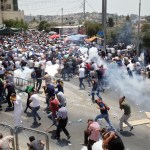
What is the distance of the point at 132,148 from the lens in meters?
11.7

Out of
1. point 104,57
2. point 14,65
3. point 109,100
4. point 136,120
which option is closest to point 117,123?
point 136,120

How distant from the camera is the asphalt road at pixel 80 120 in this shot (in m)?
11.8

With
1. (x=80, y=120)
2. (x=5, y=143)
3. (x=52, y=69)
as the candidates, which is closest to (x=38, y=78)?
(x=52, y=69)

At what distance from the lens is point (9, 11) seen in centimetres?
9662

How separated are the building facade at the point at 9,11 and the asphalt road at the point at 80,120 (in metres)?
73.3

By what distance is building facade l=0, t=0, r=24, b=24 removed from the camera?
93.4m

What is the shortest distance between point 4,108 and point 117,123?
5.06 m

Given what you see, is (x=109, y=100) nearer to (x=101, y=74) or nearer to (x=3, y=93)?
(x=101, y=74)

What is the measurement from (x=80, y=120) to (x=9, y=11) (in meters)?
86.2

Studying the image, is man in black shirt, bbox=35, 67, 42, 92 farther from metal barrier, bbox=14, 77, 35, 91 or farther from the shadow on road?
the shadow on road

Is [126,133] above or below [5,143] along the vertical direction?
below

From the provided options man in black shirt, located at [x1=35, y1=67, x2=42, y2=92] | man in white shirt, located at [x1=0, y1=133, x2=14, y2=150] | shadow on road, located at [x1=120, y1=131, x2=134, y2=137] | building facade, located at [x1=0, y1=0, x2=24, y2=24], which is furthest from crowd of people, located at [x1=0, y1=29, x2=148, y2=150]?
building facade, located at [x1=0, y1=0, x2=24, y2=24]

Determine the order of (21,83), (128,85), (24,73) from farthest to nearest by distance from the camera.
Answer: (128,85), (24,73), (21,83)

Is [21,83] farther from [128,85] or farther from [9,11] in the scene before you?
[9,11]
